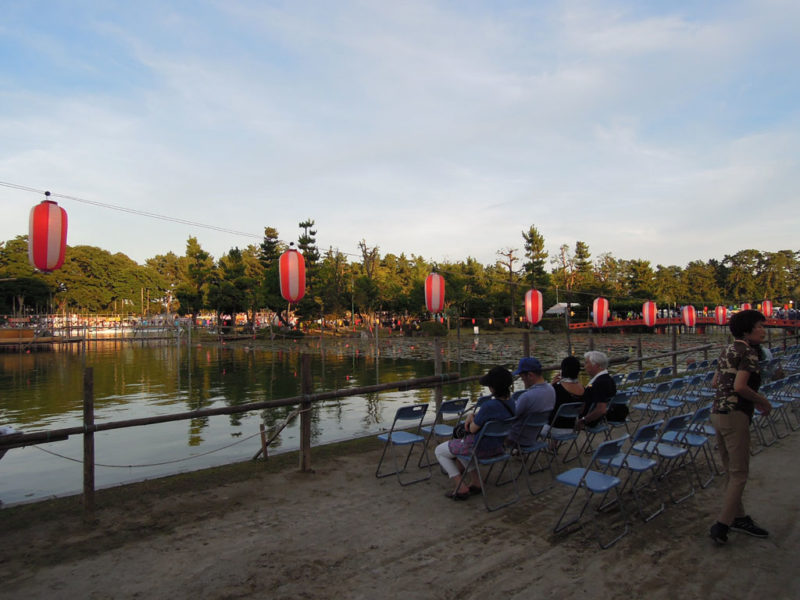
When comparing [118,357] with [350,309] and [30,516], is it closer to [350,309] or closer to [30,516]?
[350,309]

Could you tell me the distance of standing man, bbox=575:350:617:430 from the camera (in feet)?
15.4

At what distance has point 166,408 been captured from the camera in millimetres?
11508

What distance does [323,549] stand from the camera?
11.0ft

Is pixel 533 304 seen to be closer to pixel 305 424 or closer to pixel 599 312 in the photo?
pixel 599 312

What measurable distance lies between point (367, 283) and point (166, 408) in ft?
101

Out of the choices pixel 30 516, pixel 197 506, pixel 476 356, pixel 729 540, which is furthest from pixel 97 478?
pixel 476 356

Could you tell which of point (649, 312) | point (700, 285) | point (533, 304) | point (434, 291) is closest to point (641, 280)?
point (700, 285)

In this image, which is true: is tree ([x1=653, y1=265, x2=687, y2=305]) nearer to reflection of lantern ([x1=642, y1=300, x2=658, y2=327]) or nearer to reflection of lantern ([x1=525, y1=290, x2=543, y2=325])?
reflection of lantern ([x1=642, y1=300, x2=658, y2=327])

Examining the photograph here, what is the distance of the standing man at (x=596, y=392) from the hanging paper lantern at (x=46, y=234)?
813 cm

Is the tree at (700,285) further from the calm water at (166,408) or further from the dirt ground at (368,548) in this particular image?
the dirt ground at (368,548)

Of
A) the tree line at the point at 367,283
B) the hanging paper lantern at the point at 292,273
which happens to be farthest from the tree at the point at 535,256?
the hanging paper lantern at the point at 292,273

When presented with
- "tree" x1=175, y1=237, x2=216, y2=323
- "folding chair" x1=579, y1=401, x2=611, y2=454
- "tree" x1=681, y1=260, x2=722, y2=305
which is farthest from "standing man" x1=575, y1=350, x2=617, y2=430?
"tree" x1=681, y1=260, x2=722, y2=305

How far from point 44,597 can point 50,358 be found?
1071 inches

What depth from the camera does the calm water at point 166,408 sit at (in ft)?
22.6
